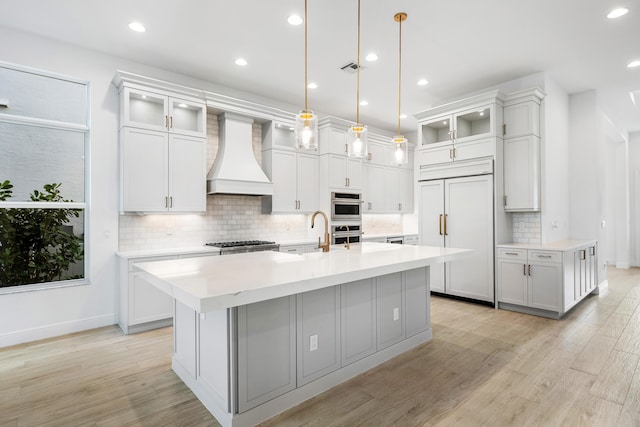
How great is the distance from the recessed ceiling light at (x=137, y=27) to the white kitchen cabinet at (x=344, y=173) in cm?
331

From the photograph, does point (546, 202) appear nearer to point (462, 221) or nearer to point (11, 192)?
point (462, 221)

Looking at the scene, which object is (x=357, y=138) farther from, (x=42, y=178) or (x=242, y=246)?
(x=42, y=178)

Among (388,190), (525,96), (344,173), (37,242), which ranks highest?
(525,96)

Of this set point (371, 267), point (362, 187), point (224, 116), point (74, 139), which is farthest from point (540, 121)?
point (74, 139)

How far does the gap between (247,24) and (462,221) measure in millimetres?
3859

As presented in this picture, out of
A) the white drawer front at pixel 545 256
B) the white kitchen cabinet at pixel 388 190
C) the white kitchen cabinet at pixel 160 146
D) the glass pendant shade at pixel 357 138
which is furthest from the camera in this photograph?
the white kitchen cabinet at pixel 388 190

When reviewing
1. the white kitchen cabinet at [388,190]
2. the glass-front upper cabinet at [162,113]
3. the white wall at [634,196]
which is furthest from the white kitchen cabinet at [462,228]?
the white wall at [634,196]

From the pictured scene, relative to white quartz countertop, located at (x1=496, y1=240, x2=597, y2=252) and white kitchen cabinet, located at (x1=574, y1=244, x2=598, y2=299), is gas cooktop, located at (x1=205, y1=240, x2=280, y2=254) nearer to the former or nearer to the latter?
white quartz countertop, located at (x1=496, y1=240, x2=597, y2=252)

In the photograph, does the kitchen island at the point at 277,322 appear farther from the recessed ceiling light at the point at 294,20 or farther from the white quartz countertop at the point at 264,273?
the recessed ceiling light at the point at 294,20

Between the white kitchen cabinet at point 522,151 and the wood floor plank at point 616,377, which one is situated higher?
the white kitchen cabinet at point 522,151

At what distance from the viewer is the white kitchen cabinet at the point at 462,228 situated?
487cm

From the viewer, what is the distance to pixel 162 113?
14.8 feet

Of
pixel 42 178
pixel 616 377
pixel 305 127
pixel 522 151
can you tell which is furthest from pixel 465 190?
pixel 42 178

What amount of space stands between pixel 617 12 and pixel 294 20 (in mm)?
3138
